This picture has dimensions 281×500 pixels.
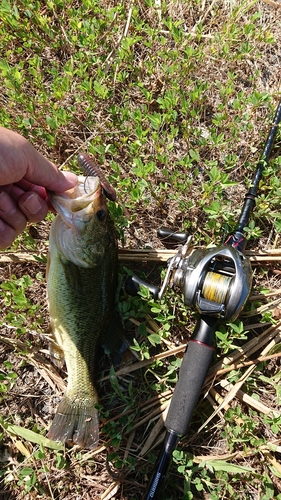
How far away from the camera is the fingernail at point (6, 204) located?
2.71 meters

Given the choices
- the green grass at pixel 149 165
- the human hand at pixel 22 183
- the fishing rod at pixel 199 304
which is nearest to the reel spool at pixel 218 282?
the fishing rod at pixel 199 304

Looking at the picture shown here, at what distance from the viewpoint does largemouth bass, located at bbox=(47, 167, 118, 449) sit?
2641 millimetres

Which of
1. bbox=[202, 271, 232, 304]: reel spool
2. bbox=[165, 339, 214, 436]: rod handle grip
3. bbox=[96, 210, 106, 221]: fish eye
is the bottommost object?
bbox=[165, 339, 214, 436]: rod handle grip

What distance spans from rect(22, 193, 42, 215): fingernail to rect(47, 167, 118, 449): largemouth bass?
15 cm

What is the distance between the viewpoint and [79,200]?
2.57 metres

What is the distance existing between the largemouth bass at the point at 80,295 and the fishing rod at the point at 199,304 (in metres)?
0.41

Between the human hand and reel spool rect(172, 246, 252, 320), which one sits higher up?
the human hand


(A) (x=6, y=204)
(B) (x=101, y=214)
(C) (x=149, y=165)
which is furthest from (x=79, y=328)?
(C) (x=149, y=165)

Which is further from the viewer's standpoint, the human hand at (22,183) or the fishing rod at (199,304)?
the fishing rod at (199,304)

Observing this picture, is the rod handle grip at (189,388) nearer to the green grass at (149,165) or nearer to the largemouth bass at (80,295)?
the green grass at (149,165)

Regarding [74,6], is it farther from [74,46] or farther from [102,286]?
[102,286]

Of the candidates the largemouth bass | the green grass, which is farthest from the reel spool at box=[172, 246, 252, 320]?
the largemouth bass

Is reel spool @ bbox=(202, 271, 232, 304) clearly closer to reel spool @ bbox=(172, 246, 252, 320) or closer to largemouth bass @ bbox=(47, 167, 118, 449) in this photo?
reel spool @ bbox=(172, 246, 252, 320)

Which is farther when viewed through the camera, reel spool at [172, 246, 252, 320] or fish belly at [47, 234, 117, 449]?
fish belly at [47, 234, 117, 449]
